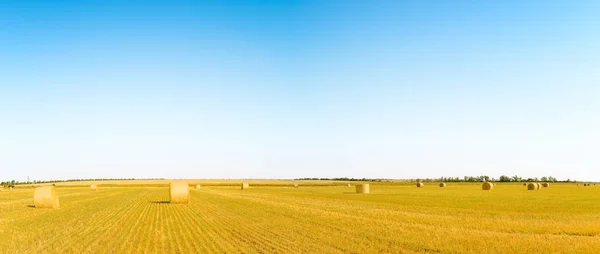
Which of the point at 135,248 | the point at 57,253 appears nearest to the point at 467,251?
the point at 135,248

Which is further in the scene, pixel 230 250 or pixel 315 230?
pixel 315 230

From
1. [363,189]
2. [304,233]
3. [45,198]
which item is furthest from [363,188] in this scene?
[304,233]

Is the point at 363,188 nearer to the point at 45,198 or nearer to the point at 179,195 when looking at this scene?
the point at 179,195

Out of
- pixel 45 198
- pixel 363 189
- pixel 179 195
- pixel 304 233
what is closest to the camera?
pixel 304 233

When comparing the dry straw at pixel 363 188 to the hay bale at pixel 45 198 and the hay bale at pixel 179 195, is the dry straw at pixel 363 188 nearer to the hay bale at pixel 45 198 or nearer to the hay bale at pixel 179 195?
the hay bale at pixel 179 195

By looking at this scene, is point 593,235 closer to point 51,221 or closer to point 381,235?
point 381,235

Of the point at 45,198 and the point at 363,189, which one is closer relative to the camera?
the point at 45,198

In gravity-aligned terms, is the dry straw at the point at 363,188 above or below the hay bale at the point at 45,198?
below

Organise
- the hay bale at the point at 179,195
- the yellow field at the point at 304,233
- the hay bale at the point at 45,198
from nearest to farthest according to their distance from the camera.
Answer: the yellow field at the point at 304,233
the hay bale at the point at 45,198
the hay bale at the point at 179,195

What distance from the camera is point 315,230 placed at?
17422mm

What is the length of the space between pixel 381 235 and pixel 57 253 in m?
9.19

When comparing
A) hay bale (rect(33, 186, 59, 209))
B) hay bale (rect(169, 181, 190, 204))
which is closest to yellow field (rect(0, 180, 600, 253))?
hay bale (rect(33, 186, 59, 209))

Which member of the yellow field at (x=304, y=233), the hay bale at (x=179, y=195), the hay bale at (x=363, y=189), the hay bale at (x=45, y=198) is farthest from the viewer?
the hay bale at (x=363, y=189)

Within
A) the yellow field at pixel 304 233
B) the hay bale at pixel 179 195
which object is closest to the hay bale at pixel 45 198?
the hay bale at pixel 179 195
